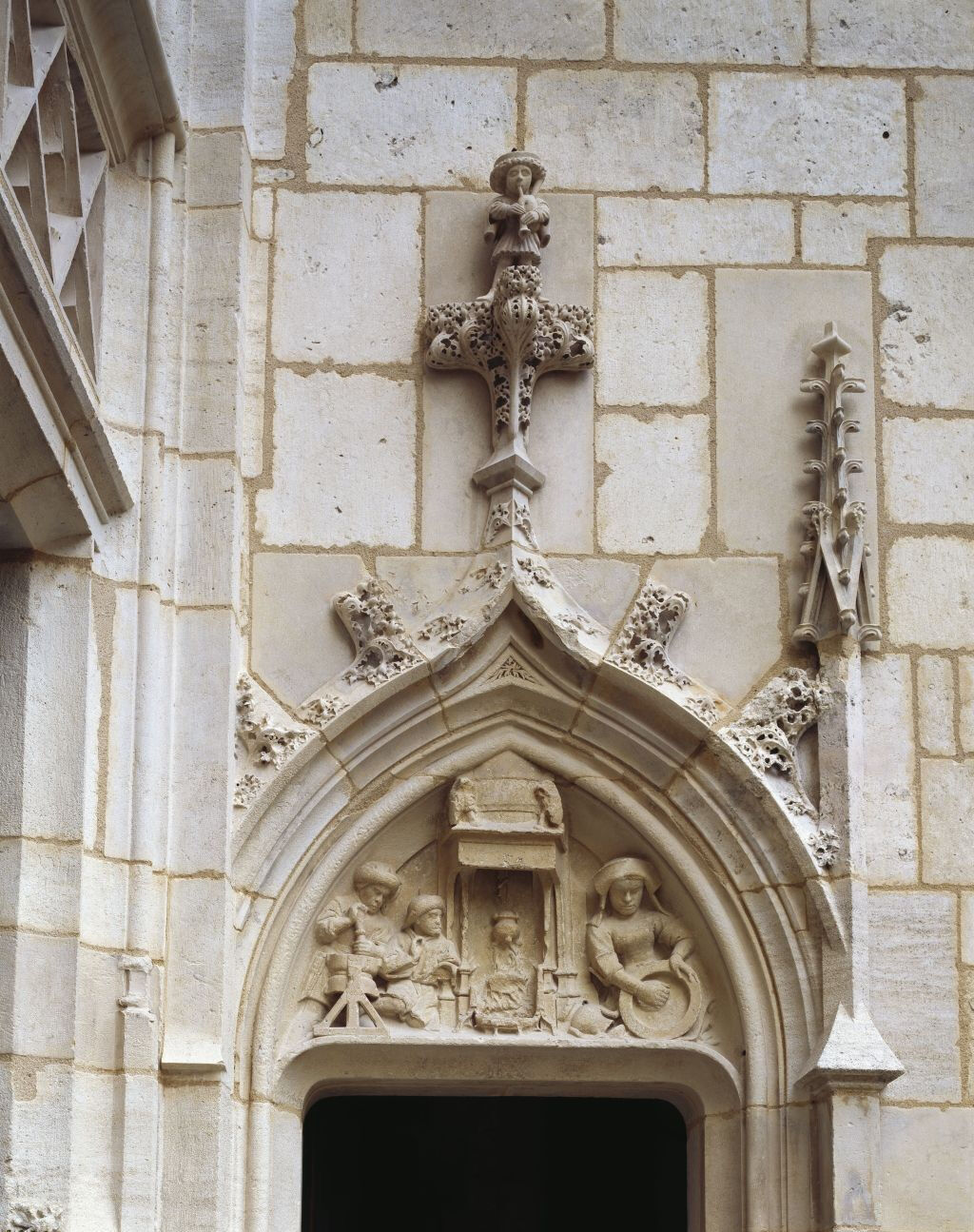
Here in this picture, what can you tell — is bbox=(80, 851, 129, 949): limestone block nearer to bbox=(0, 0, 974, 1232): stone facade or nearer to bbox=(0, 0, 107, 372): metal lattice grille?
bbox=(0, 0, 974, 1232): stone facade

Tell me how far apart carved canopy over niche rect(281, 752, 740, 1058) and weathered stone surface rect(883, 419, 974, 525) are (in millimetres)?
1100

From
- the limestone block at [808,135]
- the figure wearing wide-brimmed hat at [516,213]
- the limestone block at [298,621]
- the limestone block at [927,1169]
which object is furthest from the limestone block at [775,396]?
the limestone block at [927,1169]

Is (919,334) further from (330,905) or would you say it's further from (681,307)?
(330,905)

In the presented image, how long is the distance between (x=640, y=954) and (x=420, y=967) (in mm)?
533

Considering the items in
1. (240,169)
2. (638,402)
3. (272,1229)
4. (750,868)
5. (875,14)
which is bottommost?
(272,1229)

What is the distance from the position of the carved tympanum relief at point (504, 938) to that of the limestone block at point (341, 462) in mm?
683

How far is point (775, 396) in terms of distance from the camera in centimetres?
589

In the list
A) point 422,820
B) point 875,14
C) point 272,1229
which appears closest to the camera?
point 272,1229

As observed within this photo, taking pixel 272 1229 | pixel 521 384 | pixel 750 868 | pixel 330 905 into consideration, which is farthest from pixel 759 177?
pixel 272 1229

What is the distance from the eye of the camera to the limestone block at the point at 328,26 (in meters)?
6.09

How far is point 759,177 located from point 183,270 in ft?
4.99

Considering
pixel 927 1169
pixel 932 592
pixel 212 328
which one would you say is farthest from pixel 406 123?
pixel 927 1169

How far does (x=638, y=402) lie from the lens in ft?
19.3

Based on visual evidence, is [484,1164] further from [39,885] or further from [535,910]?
[39,885]
